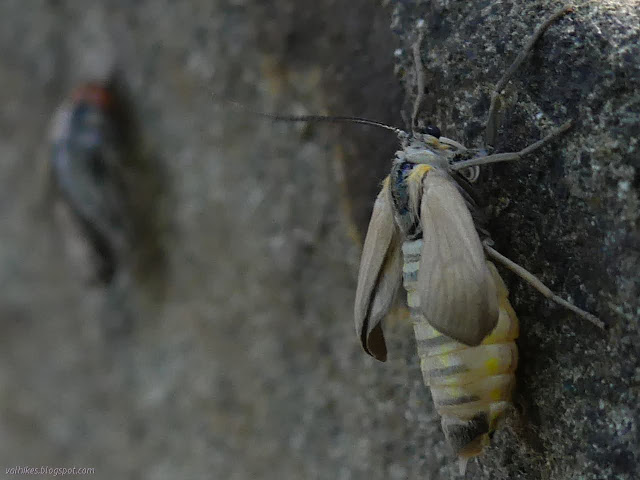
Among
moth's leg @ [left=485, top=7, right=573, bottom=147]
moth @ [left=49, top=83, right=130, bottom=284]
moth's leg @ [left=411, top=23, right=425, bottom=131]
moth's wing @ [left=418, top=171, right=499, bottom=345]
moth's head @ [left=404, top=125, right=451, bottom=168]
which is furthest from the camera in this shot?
moth @ [left=49, top=83, right=130, bottom=284]

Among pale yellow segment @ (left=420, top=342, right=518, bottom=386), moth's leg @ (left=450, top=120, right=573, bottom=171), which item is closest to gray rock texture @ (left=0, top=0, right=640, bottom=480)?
moth's leg @ (left=450, top=120, right=573, bottom=171)

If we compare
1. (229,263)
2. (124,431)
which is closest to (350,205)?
(229,263)

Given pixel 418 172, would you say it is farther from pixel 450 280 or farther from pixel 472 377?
pixel 472 377

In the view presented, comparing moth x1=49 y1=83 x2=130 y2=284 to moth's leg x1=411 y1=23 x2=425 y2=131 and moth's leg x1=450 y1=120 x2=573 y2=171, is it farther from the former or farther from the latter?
moth's leg x1=450 y1=120 x2=573 y2=171

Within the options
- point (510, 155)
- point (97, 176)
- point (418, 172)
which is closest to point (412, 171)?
point (418, 172)

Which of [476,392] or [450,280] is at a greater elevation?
[450,280]

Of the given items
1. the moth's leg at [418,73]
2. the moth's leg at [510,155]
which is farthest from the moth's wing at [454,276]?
the moth's leg at [418,73]

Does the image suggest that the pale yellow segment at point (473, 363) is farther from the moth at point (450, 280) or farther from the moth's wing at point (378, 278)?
the moth's wing at point (378, 278)
